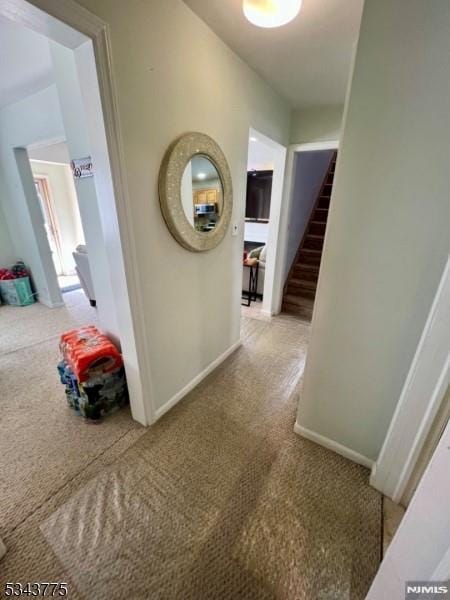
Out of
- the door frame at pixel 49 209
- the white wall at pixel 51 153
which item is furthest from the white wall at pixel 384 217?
the door frame at pixel 49 209

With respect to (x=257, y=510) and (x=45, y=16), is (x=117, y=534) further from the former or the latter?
(x=45, y=16)

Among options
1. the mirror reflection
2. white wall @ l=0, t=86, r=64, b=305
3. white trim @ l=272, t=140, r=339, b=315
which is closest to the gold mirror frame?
the mirror reflection

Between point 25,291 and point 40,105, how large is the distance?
239cm

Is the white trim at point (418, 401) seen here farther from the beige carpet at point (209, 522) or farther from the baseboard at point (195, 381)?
the baseboard at point (195, 381)

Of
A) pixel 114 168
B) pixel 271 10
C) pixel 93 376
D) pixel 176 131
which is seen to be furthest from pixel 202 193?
pixel 93 376

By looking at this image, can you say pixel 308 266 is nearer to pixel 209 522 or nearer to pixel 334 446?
pixel 334 446

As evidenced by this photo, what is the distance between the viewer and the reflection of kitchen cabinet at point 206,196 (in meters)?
1.64

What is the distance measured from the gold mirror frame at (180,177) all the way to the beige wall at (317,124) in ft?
4.90

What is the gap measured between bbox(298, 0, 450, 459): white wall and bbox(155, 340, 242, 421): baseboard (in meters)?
1.05

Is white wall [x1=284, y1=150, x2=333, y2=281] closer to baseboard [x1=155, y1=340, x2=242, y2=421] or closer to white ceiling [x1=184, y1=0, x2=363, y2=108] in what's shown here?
white ceiling [x1=184, y1=0, x2=363, y2=108]

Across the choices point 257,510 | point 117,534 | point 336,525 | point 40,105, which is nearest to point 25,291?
point 40,105

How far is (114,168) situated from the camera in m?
1.11

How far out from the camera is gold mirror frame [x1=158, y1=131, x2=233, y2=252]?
4.44ft

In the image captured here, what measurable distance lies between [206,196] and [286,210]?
163cm
